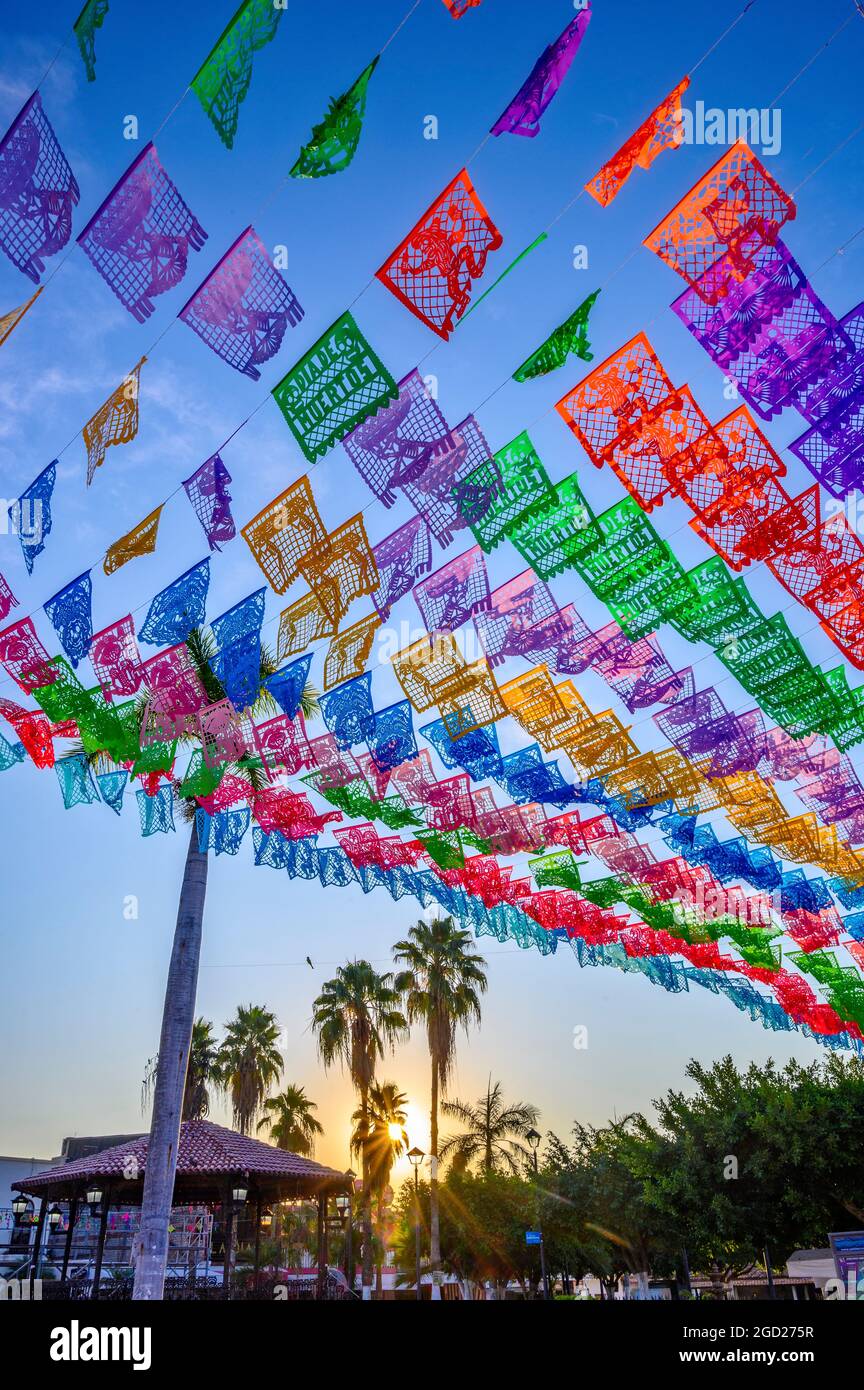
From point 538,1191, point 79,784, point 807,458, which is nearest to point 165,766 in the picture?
point 79,784

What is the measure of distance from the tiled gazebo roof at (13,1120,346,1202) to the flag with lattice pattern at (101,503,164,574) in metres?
17.3

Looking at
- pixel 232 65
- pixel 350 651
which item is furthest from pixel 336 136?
pixel 350 651

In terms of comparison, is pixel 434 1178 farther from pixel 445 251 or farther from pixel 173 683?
pixel 445 251

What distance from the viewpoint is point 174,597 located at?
9195 millimetres

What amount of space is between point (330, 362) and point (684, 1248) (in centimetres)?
3187

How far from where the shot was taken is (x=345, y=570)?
812 cm

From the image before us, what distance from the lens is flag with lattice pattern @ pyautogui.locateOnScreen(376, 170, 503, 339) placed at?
5.66m

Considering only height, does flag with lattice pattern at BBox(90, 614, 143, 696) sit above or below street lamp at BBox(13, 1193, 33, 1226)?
above

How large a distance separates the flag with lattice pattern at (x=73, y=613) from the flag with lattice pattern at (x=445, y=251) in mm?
4977

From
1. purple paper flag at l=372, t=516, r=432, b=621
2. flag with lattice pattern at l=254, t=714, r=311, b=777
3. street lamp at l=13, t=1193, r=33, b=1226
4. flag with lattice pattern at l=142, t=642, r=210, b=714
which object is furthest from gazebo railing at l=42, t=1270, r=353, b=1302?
purple paper flag at l=372, t=516, r=432, b=621

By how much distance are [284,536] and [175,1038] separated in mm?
11123

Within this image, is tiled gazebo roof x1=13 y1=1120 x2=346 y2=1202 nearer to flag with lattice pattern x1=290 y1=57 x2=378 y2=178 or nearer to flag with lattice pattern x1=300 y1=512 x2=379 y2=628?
flag with lattice pattern x1=300 y1=512 x2=379 y2=628

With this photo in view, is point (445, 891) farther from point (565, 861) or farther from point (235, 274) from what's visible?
point (235, 274)

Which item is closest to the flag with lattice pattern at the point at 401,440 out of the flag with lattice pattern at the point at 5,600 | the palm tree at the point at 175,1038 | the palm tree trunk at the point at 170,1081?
the flag with lattice pattern at the point at 5,600
